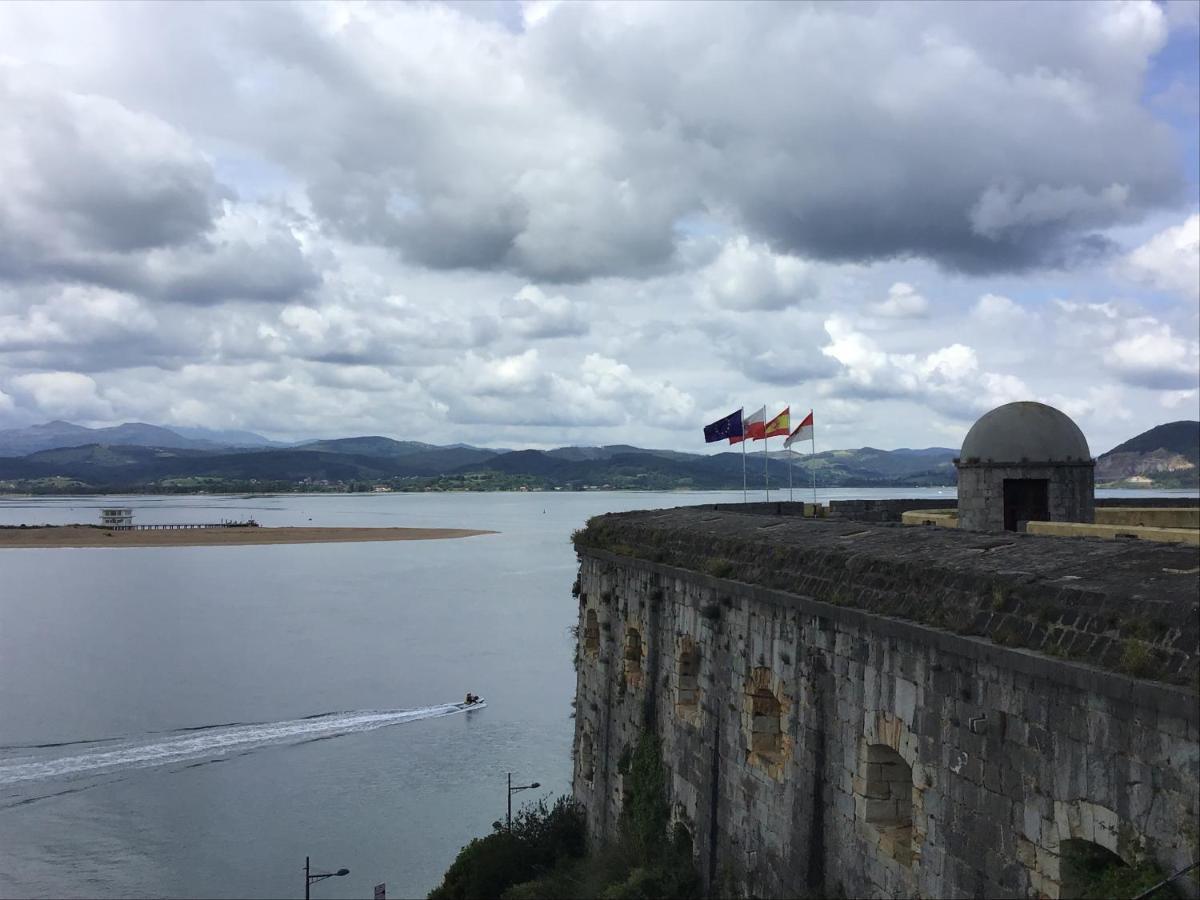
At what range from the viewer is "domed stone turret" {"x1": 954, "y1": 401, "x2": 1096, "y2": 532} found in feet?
65.0

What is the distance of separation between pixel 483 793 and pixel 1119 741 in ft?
108

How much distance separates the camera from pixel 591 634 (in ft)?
77.5

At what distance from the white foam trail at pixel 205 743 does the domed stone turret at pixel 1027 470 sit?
33.9 meters

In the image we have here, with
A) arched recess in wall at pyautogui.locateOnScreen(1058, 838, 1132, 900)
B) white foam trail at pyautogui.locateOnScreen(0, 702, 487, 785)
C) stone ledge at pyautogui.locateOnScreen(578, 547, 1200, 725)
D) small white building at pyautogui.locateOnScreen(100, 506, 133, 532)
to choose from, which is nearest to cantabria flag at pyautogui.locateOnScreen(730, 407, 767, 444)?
stone ledge at pyautogui.locateOnScreen(578, 547, 1200, 725)

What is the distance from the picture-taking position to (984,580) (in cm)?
1040

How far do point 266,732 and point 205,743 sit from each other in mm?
2655

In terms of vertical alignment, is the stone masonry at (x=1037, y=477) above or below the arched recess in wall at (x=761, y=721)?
above

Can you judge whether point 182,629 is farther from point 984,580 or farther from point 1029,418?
point 984,580

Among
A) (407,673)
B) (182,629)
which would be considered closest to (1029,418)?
(407,673)

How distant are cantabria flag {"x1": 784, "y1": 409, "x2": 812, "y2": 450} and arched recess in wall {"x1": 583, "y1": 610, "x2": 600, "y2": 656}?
848 centimetres

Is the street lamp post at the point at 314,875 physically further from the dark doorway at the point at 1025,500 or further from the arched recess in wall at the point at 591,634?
the dark doorway at the point at 1025,500

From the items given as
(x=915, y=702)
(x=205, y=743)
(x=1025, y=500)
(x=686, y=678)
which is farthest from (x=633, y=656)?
(x=205, y=743)

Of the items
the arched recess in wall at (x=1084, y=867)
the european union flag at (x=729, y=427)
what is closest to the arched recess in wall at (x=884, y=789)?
the arched recess in wall at (x=1084, y=867)

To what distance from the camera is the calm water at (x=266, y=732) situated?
33594 millimetres
